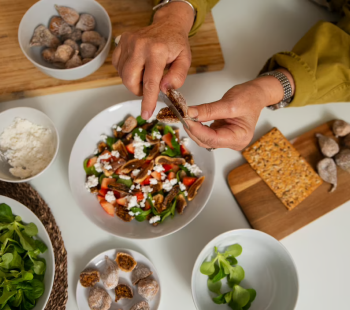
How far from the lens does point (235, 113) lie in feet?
2.99

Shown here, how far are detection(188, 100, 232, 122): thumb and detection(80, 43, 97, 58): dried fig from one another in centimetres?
57

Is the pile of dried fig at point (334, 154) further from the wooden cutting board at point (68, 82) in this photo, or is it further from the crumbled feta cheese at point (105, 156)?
the crumbled feta cheese at point (105, 156)

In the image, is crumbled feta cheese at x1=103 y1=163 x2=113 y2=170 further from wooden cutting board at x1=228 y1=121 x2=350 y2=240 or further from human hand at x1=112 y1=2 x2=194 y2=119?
wooden cutting board at x1=228 y1=121 x2=350 y2=240

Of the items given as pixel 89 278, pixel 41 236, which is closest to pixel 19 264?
pixel 41 236

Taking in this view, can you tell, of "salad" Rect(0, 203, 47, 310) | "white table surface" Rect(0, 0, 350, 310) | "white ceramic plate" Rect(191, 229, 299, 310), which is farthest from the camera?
"white table surface" Rect(0, 0, 350, 310)

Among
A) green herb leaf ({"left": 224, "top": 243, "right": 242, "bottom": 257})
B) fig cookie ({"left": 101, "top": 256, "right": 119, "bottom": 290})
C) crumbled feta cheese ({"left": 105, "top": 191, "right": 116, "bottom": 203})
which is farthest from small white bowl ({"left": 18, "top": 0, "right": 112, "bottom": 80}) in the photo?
green herb leaf ({"left": 224, "top": 243, "right": 242, "bottom": 257})

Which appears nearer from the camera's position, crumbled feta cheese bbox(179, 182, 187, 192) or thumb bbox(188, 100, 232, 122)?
thumb bbox(188, 100, 232, 122)

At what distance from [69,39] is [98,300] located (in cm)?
94

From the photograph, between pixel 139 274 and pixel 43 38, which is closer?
pixel 139 274

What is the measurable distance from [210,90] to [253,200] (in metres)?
0.48

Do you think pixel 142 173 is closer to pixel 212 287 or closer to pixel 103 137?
pixel 103 137

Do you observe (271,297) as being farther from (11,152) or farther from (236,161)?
(11,152)

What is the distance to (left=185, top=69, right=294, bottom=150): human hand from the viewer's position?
2.81 ft

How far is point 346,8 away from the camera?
4.14ft
